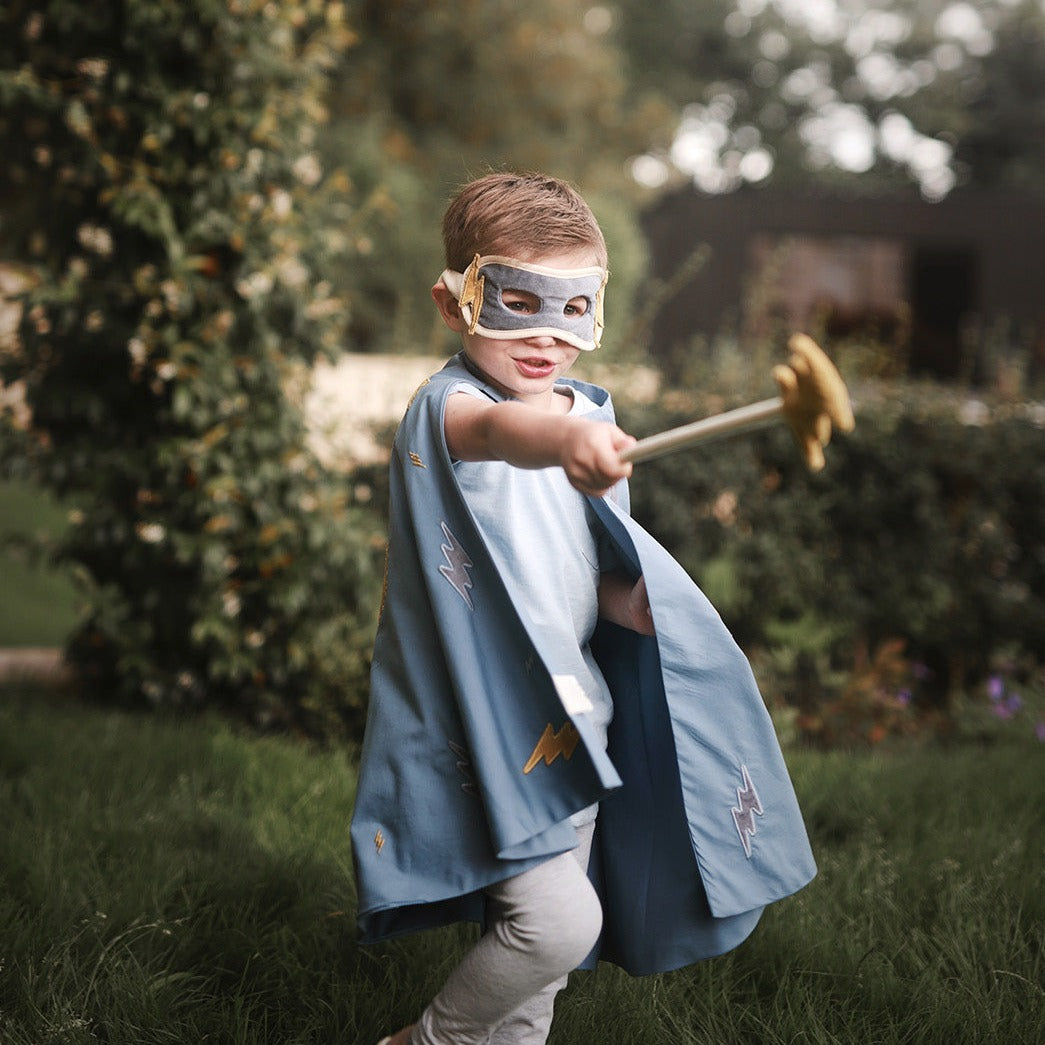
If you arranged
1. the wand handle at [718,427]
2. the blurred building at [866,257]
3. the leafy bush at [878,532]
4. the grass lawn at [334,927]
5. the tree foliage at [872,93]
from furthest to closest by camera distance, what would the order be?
the tree foliage at [872,93], the blurred building at [866,257], the leafy bush at [878,532], the grass lawn at [334,927], the wand handle at [718,427]

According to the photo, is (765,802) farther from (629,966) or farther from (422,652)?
(422,652)

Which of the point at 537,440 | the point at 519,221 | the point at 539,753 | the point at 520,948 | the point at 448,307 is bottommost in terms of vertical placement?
the point at 520,948

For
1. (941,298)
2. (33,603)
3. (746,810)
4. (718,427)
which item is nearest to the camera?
(718,427)

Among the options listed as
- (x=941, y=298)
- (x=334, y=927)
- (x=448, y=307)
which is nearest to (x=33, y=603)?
(x=334, y=927)

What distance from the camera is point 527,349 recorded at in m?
2.11

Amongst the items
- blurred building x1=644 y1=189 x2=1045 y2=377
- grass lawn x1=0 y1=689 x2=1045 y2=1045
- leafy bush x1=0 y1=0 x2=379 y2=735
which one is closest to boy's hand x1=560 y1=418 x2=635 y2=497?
grass lawn x1=0 y1=689 x2=1045 y2=1045

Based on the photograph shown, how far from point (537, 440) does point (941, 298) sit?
20.3 m

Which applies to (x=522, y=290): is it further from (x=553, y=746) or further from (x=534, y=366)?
(x=553, y=746)

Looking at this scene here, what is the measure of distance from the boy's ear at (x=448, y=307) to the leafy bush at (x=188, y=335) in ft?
7.46

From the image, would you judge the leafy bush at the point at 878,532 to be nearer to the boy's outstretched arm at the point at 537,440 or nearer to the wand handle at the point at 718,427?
the boy's outstretched arm at the point at 537,440

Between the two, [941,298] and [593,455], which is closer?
[593,455]

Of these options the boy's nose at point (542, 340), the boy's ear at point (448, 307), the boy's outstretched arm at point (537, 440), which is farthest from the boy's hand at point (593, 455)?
the boy's ear at point (448, 307)

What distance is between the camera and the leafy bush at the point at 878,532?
18.1 ft

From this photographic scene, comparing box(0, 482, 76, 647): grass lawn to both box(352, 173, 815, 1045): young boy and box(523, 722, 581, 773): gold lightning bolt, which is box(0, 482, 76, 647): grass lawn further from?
box(523, 722, 581, 773): gold lightning bolt
